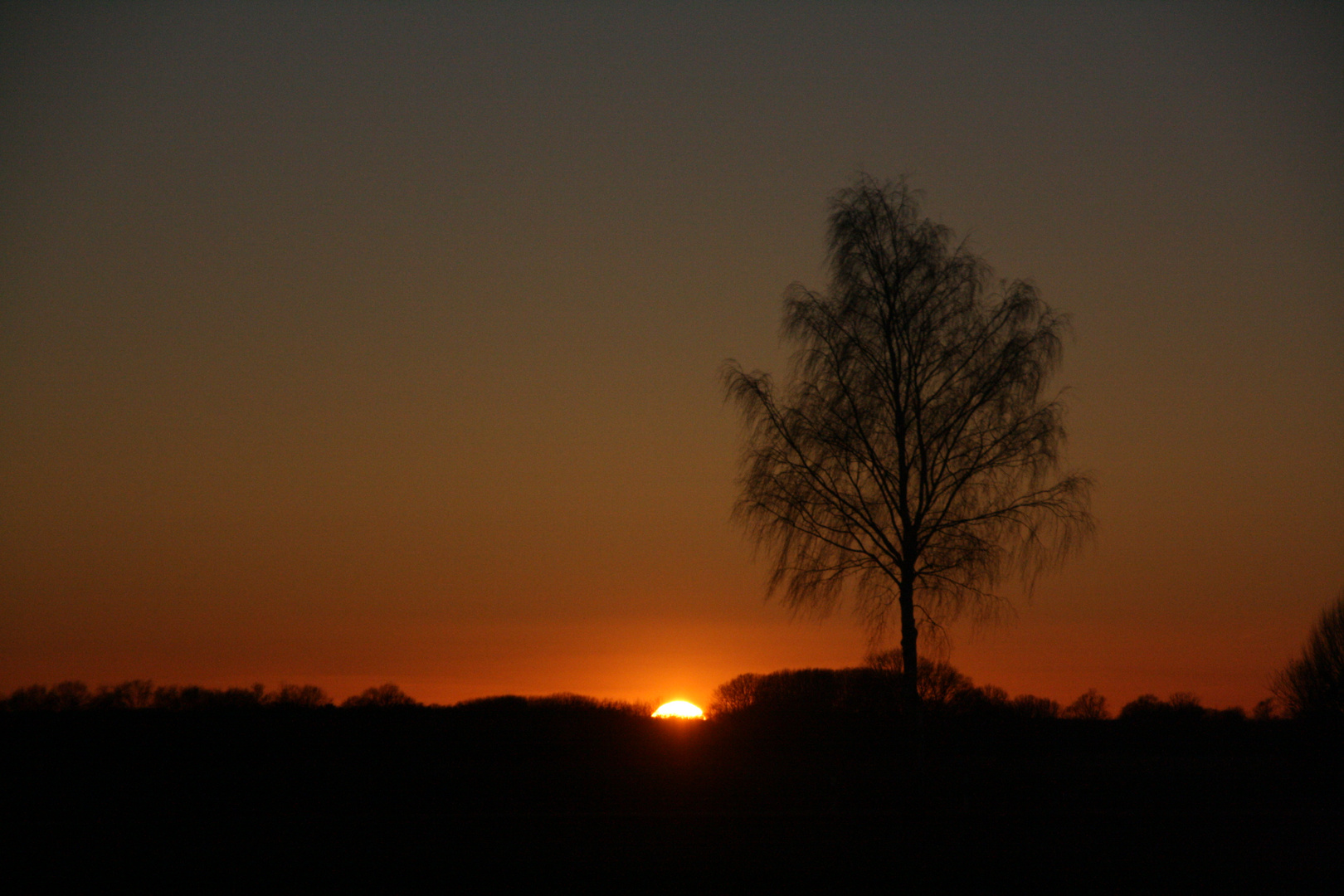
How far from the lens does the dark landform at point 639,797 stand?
484 inches

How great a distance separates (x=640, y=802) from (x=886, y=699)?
1054 cm

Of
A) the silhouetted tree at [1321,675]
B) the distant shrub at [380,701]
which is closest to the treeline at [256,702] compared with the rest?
the distant shrub at [380,701]

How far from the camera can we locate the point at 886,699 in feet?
85.4

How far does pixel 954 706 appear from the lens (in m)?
28.7

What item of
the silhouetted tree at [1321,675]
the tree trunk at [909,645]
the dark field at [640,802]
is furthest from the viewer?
the silhouetted tree at [1321,675]

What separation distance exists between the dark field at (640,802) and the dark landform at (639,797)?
0.21 ft

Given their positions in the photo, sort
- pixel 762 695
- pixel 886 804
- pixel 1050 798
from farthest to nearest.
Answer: pixel 762 695, pixel 1050 798, pixel 886 804

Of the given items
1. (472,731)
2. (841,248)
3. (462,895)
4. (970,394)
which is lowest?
(462,895)

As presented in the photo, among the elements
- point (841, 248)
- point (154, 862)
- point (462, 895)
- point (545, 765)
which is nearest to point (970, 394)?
point (841, 248)

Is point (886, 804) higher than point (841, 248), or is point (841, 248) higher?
point (841, 248)

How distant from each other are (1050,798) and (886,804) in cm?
335

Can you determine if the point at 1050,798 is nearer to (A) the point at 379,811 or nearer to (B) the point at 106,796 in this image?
(A) the point at 379,811

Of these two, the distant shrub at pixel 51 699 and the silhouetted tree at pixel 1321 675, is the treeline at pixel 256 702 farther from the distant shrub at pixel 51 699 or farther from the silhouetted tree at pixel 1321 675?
the silhouetted tree at pixel 1321 675

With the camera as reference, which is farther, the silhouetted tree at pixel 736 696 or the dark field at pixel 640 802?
the silhouetted tree at pixel 736 696
